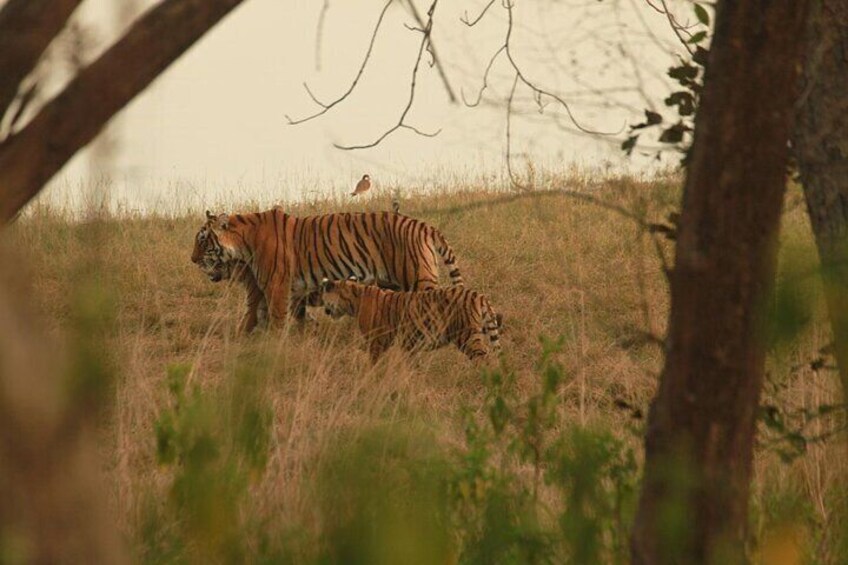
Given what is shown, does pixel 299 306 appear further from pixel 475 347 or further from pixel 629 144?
pixel 629 144

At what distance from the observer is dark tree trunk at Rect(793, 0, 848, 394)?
11.4 feet

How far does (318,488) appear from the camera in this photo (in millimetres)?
1857

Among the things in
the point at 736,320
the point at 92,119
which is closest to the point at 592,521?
the point at 736,320

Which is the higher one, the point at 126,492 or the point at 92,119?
the point at 92,119

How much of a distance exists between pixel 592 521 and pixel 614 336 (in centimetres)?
642

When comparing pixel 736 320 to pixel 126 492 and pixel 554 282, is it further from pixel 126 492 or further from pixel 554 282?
pixel 554 282

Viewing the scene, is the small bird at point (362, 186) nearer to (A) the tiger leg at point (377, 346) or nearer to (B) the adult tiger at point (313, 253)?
(B) the adult tiger at point (313, 253)

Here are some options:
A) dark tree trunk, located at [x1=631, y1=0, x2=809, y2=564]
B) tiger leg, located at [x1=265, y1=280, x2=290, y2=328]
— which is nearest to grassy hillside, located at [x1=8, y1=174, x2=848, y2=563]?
dark tree trunk, located at [x1=631, y1=0, x2=809, y2=564]

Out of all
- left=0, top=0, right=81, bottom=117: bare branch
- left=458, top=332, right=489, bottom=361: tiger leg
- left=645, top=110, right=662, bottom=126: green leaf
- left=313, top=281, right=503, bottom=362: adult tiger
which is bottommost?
left=458, top=332, right=489, bottom=361: tiger leg

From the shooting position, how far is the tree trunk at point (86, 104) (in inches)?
71.9

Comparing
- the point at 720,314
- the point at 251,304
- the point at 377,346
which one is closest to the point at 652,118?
the point at 720,314

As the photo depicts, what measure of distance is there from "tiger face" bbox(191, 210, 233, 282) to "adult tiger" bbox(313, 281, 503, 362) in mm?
1696

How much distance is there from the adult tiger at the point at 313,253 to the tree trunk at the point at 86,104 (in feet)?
25.3

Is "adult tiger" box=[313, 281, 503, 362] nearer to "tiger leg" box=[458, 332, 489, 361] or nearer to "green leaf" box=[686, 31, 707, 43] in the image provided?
"tiger leg" box=[458, 332, 489, 361]
